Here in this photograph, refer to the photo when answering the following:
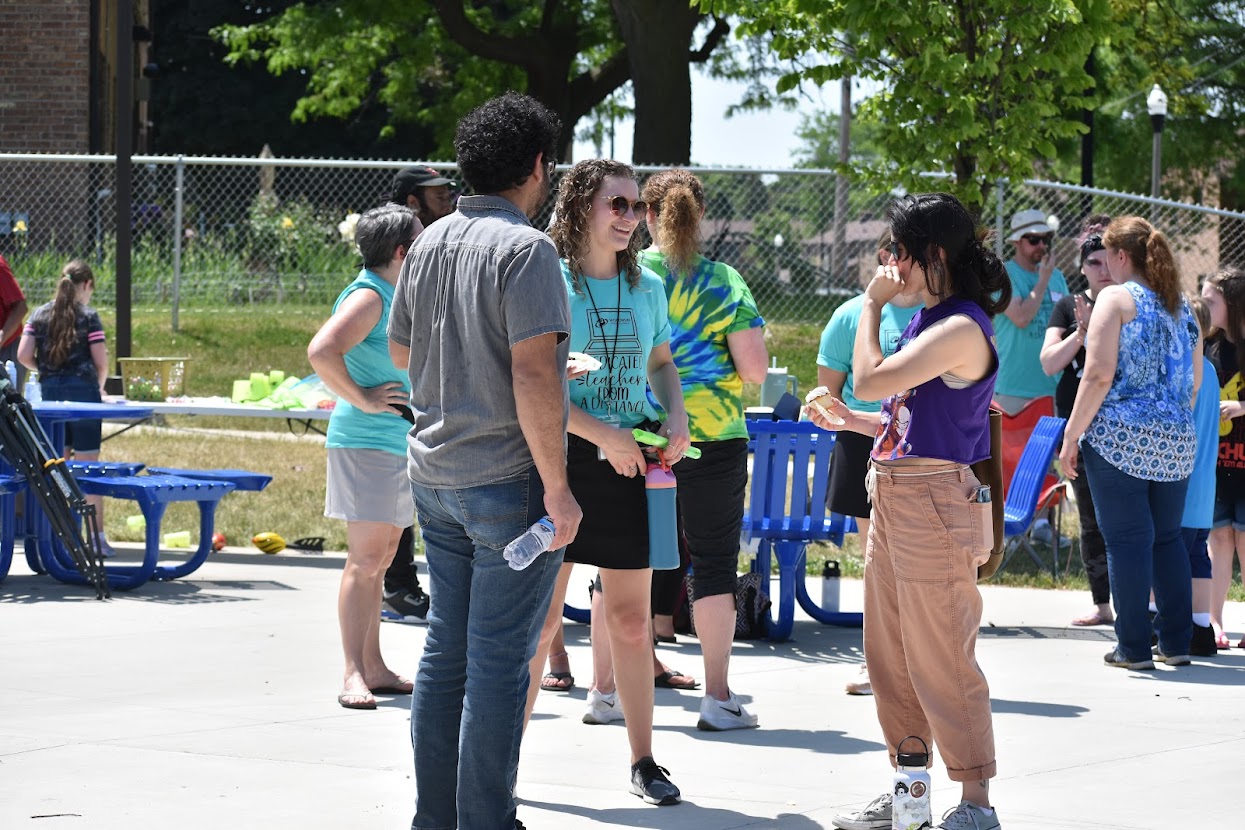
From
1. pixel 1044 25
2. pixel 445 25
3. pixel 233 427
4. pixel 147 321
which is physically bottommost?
pixel 233 427

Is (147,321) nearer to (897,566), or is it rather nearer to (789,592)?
(789,592)

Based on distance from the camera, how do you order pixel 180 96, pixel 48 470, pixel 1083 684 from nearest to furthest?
1. pixel 1083 684
2. pixel 48 470
3. pixel 180 96

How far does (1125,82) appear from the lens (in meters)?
25.9

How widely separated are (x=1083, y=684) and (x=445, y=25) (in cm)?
1972

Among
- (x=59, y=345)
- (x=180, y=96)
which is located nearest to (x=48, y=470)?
(x=59, y=345)

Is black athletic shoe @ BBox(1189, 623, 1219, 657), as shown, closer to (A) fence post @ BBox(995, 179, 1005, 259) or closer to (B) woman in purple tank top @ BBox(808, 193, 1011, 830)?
(B) woman in purple tank top @ BBox(808, 193, 1011, 830)

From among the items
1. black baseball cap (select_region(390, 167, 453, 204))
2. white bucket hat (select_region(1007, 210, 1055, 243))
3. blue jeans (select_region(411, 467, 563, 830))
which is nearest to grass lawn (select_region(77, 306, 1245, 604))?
white bucket hat (select_region(1007, 210, 1055, 243))

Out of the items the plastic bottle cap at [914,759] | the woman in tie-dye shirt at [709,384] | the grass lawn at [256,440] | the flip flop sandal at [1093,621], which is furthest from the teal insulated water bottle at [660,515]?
the grass lawn at [256,440]

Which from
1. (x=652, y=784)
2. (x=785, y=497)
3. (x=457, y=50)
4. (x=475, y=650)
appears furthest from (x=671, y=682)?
(x=457, y=50)

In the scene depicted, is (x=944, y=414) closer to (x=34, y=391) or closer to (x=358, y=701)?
(x=358, y=701)

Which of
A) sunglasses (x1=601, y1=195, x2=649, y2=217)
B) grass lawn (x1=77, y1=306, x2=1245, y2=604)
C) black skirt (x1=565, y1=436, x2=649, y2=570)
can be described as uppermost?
sunglasses (x1=601, y1=195, x2=649, y2=217)

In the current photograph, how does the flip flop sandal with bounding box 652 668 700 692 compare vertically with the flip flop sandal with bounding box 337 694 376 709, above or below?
below

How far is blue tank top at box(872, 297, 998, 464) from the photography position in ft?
15.8

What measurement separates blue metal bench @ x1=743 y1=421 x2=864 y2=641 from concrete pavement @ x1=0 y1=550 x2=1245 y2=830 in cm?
40
